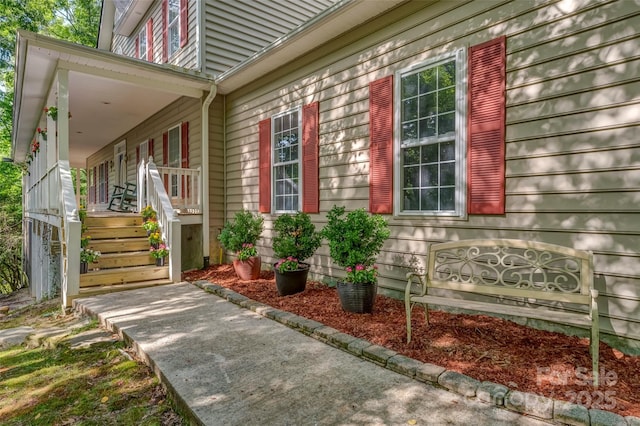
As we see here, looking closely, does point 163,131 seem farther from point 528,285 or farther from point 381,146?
point 528,285

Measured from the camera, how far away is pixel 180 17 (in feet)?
27.3

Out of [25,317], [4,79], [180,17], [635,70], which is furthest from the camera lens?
[4,79]

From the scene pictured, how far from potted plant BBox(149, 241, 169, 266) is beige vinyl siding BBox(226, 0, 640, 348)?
3.56 m

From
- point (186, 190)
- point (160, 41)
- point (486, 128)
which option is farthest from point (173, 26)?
point (486, 128)

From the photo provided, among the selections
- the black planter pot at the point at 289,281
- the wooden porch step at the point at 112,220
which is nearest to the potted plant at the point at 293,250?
the black planter pot at the point at 289,281

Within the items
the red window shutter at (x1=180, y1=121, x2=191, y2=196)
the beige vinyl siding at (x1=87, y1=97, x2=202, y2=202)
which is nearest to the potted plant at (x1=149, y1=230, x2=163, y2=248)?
the beige vinyl siding at (x1=87, y1=97, x2=202, y2=202)

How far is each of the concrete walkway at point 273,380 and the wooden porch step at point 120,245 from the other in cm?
210

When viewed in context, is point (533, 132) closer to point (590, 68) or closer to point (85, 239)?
point (590, 68)

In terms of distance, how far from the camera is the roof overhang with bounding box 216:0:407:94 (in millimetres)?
4551

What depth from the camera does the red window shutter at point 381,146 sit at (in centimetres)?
443

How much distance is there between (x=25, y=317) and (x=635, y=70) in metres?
7.71

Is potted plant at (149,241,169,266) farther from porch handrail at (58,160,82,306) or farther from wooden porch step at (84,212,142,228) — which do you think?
porch handrail at (58,160,82,306)

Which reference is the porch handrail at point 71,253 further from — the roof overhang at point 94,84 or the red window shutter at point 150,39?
the red window shutter at point 150,39

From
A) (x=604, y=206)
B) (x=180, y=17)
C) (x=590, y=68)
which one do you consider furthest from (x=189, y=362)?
(x=180, y=17)
